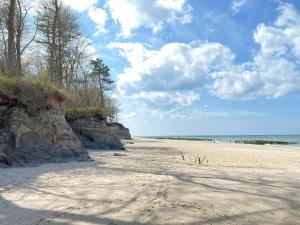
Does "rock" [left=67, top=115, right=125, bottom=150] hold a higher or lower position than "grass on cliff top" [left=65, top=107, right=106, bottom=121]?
lower

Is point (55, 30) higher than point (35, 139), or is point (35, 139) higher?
point (55, 30)

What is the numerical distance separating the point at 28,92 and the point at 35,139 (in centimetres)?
210

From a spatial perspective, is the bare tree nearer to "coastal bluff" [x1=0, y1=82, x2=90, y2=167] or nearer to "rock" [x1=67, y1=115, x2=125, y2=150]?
"rock" [x1=67, y1=115, x2=125, y2=150]

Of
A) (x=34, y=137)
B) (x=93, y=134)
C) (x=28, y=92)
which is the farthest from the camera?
(x=93, y=134)

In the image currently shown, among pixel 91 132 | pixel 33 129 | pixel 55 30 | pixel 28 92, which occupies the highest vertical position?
pixel 55 30

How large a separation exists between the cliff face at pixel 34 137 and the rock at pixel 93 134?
31.4 feet

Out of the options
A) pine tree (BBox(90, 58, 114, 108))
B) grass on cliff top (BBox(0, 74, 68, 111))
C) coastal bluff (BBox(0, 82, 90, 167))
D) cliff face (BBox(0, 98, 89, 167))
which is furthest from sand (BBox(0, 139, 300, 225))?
pine tree (BBox(90, 58, 114, 108))

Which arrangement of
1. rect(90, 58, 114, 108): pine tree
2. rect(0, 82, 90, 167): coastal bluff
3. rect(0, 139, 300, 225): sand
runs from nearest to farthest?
rect(0, 139, 300, 225): sand
rect(0, 82, 90, 167): coastal bluff
rect(90, 58, 114, 108): pine tree

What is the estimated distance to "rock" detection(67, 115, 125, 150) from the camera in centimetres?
2727

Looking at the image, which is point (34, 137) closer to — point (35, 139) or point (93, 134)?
point (35, 139)

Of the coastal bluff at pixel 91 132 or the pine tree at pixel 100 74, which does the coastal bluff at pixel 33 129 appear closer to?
A: the coastal bluff at pixel 91 132

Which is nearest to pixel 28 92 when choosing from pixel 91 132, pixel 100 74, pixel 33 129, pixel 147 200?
pixel 33 129

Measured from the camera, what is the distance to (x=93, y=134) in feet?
91.4

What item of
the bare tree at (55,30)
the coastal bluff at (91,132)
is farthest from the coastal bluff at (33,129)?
the bare tree at (55,30)
